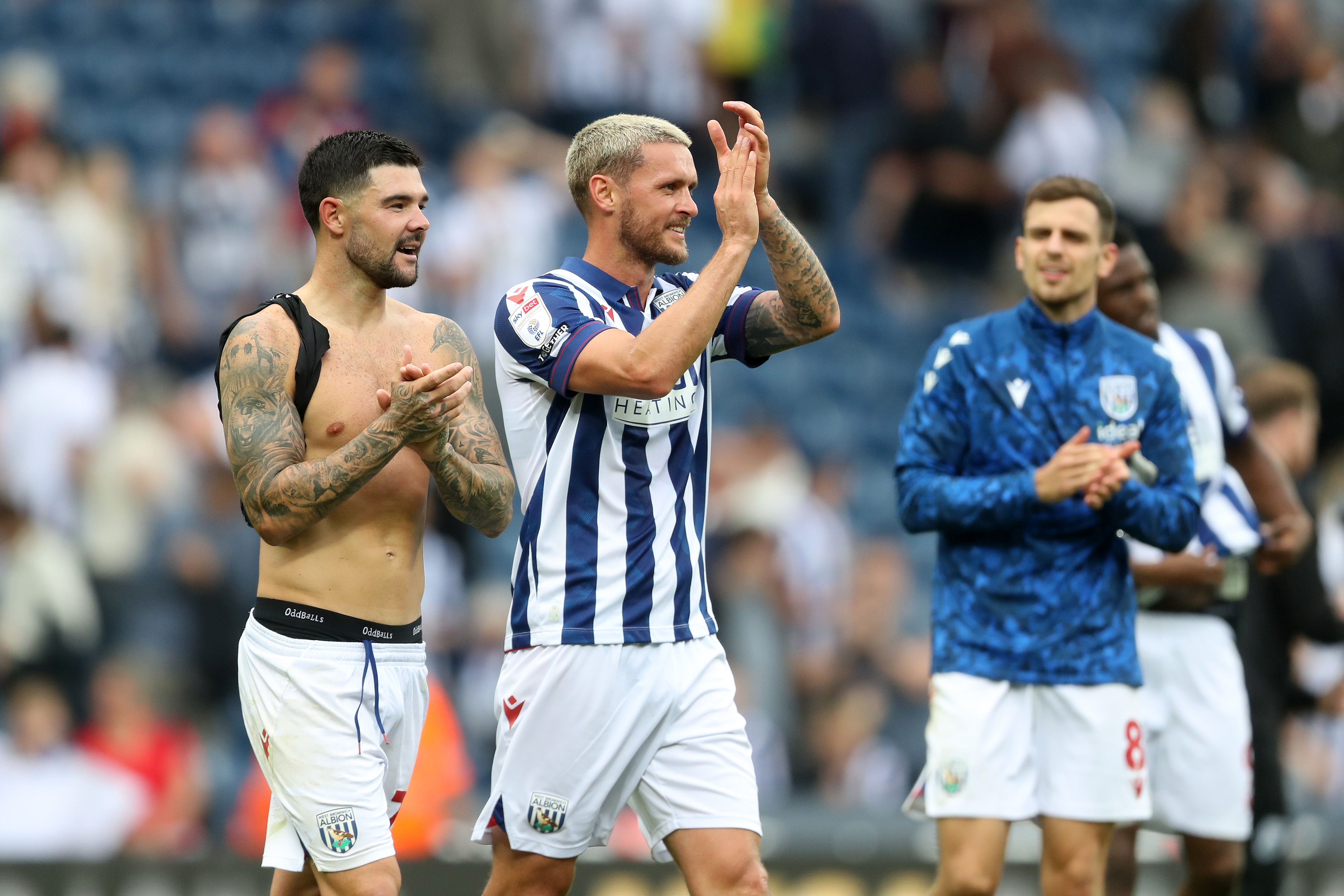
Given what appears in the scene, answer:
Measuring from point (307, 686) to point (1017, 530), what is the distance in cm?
257

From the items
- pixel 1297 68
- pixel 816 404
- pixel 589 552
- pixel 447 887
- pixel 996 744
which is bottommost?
pixel 447 887

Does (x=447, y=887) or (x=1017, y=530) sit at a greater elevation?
(x=1017, y=530)

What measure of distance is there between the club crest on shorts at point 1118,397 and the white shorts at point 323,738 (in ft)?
8.72

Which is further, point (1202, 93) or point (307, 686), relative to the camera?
point (1202, 93)

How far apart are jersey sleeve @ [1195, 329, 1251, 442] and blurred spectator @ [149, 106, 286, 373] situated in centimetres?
768

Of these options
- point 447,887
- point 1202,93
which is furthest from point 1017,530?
point 1202,93

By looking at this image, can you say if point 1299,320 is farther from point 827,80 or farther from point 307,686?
point 307,686

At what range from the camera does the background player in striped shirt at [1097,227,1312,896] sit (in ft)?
23.4

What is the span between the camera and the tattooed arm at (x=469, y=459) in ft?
17.5

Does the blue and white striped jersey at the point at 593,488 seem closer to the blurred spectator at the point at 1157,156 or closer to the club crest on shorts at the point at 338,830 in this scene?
the club crest on shorts at the point at 338,830

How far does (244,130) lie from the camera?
46.7 ft

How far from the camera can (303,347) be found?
5328 mm

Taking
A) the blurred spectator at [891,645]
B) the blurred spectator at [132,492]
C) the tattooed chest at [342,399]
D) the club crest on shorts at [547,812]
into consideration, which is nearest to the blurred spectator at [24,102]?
the blurred spectator at [132,492]

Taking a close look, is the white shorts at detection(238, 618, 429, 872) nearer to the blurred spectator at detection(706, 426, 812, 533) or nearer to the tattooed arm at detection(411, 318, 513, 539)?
the tattooed arm at detection(411, 318, 513, 539)
